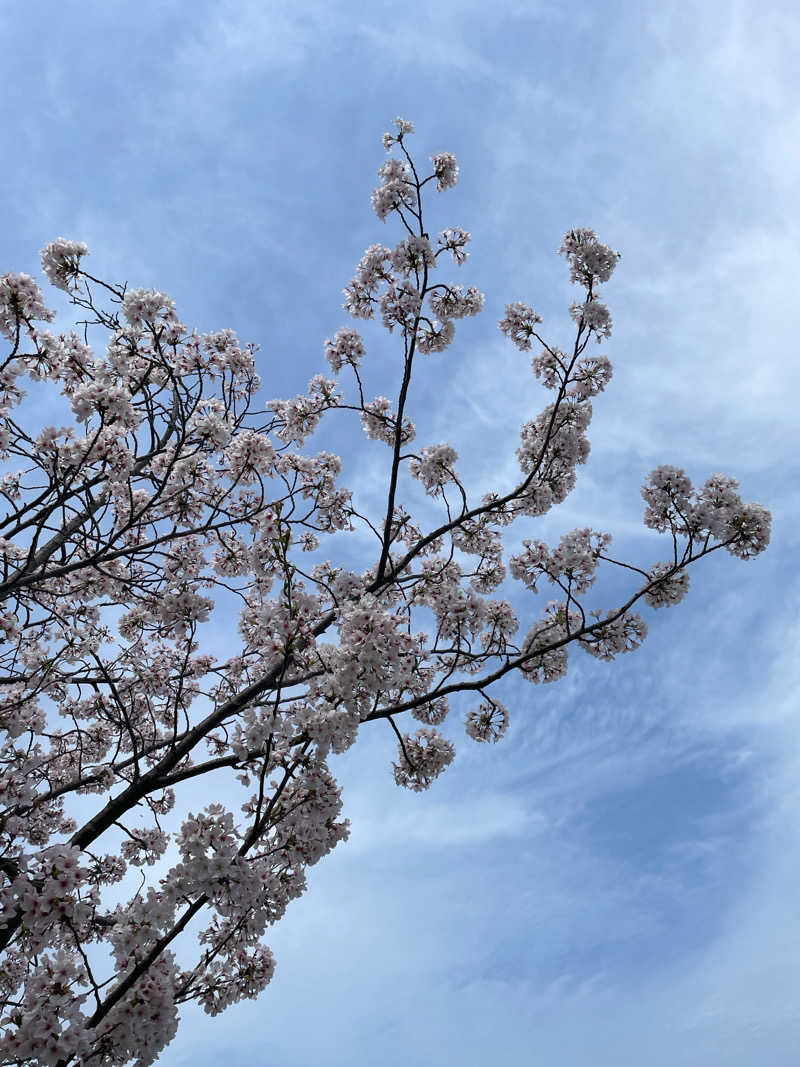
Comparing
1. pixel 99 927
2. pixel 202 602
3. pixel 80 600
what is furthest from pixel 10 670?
pixel 99 927

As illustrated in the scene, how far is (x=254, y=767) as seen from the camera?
740 centimetres

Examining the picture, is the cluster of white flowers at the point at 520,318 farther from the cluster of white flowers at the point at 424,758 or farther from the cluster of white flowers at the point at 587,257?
the cluster of white flowers at the point at 424,758

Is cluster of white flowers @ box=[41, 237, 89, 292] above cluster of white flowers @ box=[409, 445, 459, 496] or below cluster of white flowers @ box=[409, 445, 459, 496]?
below

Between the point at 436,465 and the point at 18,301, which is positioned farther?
the point at 436,465

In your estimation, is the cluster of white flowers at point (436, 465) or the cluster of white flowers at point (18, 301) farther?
the cluster of white flowers at point (436, 465)

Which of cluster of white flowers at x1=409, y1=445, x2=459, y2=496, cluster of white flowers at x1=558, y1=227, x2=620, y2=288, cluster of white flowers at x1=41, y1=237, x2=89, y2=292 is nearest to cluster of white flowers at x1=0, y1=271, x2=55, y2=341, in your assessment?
cluster of white flowers at x1=41, y1=237, x2=89, y2=292

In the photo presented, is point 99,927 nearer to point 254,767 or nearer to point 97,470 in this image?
point 254,767

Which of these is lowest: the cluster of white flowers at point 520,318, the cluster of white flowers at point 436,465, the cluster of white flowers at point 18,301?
the cluster of white flowers at point 18,301

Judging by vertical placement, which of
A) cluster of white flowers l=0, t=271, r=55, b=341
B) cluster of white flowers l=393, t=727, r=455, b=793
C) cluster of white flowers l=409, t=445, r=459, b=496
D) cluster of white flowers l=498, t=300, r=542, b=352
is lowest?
cluster of white flowers l=393, t=727, r=455, b=793

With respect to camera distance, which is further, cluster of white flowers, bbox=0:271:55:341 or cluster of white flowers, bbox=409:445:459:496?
cluster of white flowers, bbox=409:445:459:496

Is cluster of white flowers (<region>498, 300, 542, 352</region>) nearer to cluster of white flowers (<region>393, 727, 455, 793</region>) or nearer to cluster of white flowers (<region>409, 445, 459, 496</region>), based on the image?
cluster of white flowers (<region>409, 445, 459, 496</region>)

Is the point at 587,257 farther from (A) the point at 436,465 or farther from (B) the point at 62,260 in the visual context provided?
(B) the point at 62,260

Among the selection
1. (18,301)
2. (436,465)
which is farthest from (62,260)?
(436,465)

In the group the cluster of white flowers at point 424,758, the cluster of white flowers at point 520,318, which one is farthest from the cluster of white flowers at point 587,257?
the cluster of white flowers at point 424,758
